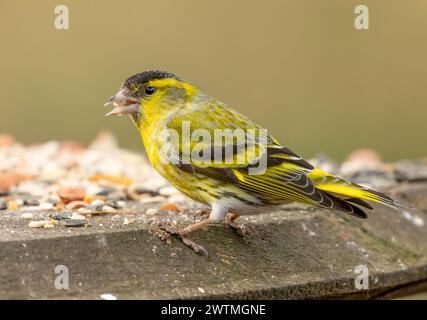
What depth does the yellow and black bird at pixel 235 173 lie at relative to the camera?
17.3ft

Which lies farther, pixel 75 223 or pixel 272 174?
pixel 272 174

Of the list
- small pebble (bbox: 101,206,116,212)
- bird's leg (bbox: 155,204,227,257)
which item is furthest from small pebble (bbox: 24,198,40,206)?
bird's leg (bbox: 155,204,227,257)

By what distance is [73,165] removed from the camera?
7609 millimetres

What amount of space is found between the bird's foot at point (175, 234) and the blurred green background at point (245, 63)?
29.2ft

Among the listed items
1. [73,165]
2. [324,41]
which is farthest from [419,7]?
[73,165]

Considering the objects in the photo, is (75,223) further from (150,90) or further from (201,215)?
(150,90)

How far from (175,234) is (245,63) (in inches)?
446

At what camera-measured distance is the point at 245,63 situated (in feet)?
52.6

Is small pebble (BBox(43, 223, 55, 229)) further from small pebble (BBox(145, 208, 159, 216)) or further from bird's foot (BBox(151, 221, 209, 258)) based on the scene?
small pebble (BBox(145, 208, 159, 216))

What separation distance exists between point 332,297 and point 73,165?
325 cm

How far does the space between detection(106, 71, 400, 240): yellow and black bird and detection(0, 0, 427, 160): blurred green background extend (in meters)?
8.12

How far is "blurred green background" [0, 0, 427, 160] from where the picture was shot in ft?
46.6

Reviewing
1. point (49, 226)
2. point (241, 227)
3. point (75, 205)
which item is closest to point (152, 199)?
point (75, 205)
